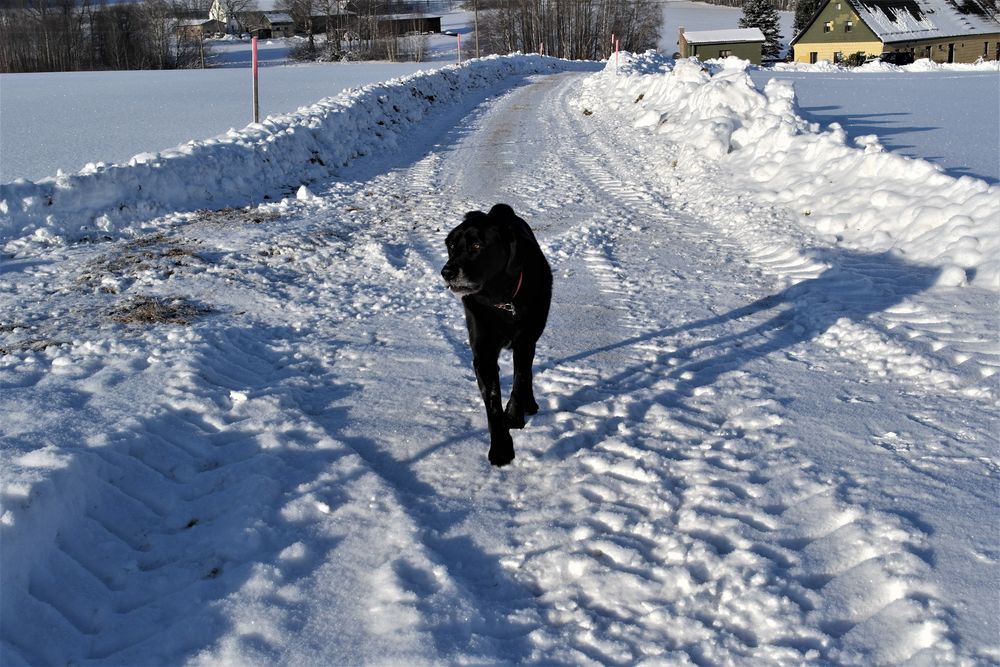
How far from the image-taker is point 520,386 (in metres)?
4.63

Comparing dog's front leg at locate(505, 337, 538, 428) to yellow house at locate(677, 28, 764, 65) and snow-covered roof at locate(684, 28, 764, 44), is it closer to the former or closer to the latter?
yellow house at locate(677, 28, 764, 65)

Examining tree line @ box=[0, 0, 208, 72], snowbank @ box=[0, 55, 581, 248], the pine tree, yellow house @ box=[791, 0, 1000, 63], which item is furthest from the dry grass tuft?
the pine tree

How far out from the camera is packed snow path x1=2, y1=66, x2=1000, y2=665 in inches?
114

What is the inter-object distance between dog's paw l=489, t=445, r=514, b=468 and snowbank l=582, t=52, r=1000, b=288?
15.0 ft

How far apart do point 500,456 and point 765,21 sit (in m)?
82.7

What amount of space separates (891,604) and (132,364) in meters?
4.77

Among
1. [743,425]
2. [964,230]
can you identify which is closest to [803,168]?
[964,230]

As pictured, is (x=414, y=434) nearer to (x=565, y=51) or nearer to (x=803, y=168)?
(x=803, y=168)

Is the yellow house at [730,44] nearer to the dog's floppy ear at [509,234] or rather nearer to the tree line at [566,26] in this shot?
the tree line at [566,26]

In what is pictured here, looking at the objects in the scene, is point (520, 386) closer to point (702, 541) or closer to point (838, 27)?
point (702, 541)

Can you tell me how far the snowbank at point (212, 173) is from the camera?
9.01 meters

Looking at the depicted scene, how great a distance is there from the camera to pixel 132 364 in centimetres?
527

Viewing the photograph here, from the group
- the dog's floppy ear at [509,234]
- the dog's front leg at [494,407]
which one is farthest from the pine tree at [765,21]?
the dog's front leg at [494,407]

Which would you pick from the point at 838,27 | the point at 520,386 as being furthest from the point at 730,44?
the point at 520,386
